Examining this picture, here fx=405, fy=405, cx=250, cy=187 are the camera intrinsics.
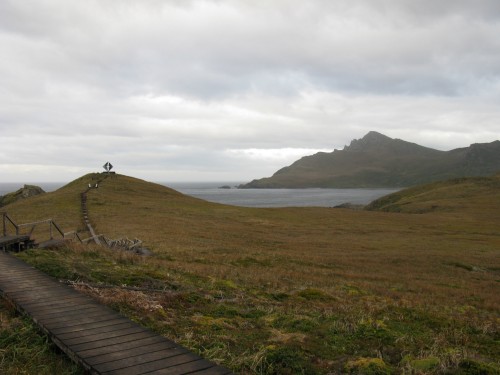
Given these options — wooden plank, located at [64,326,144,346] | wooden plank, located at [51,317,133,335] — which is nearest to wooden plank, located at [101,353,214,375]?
wooden plank, located at [64,326,144,346]

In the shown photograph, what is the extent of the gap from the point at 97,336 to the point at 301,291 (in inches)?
412

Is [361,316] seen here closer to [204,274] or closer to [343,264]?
[204,274]

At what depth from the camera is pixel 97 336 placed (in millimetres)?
8180

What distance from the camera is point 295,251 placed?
1407 inches

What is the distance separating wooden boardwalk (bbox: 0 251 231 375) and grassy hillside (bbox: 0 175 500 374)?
2.72 ft

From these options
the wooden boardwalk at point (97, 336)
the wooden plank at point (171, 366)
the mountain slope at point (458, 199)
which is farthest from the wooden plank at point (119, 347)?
the mountain slope at point (458, 199)

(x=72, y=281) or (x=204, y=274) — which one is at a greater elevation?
(x=72, y=281)

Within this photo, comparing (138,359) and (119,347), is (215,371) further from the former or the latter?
(119,347)

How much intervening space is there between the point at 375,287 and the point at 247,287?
26.4 feet

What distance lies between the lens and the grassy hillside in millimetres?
9008

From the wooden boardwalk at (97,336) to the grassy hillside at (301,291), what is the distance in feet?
2.72

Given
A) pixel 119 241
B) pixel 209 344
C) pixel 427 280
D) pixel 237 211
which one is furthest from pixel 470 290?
pixel 237 211

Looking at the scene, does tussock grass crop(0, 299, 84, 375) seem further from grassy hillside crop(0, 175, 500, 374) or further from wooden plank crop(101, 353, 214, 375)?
grassy hillside crop(0, 175, 500, 374)

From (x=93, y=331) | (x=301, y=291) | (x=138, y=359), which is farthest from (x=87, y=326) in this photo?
(x=301, y=291)
